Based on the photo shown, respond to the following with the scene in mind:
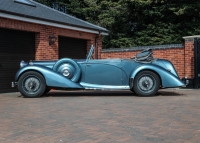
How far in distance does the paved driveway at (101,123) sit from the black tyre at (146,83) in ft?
5.99

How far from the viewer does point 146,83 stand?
33.3 feet

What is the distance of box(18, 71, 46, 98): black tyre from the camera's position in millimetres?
10125

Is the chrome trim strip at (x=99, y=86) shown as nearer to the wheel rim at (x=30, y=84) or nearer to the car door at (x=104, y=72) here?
the car door at (x=104, y=72)

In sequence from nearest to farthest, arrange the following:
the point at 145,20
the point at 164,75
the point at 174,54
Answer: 1. the point at 164,75
2. the point at 174,54
3. the point at 145,20

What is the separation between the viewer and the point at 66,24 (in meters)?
14.2

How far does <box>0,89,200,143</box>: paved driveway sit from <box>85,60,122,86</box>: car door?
6.55 ft

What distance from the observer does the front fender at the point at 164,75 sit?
10.0 meters

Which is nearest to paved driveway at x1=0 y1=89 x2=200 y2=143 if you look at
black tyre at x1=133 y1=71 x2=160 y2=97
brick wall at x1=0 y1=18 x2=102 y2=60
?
black tyre at x1=133 y1=71 x2=160 y2=97

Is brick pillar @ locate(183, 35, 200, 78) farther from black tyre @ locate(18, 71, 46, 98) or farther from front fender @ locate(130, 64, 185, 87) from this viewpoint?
black tyre @ locate(18, 71, 46, 98)

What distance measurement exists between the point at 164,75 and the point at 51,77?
137 inches

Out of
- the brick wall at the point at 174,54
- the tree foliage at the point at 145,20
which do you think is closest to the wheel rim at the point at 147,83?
the brick wall at the point at 174,54

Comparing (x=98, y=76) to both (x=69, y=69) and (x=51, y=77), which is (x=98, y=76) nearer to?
(x=69, y=69)

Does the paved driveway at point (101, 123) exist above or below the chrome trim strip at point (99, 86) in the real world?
below

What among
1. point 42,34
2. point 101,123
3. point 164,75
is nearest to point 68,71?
point 164,75
